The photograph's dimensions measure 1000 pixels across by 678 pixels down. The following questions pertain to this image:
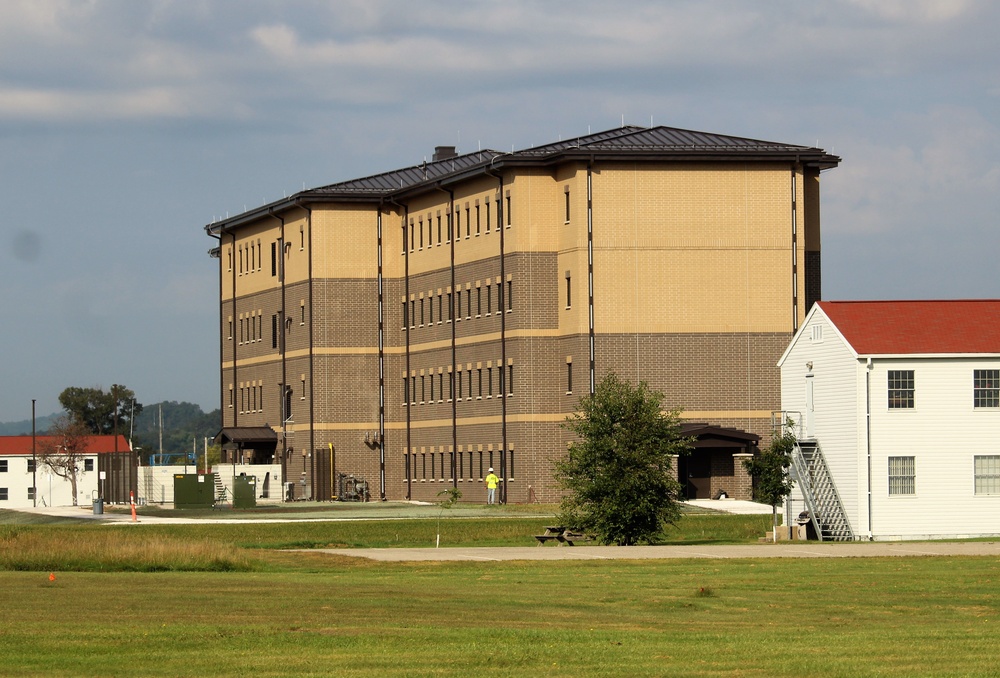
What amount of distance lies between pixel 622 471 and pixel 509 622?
24565 millimetres

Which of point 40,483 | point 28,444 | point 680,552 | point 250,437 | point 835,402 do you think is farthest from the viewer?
point 28,444

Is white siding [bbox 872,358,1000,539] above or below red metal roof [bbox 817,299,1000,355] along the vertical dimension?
below

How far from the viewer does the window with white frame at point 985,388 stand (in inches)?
2066

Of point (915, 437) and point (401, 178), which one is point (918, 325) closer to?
point (915, 437)

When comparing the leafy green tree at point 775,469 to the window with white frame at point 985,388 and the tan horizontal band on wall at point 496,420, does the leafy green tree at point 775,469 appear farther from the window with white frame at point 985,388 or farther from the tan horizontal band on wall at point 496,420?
the tan horizontal band on wall at point 496,420

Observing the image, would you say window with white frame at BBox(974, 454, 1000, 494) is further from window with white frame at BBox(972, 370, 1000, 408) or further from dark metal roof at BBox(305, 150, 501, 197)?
dark metal roof at BBox(305, 150, 501, 197)

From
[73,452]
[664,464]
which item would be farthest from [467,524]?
[73,452]

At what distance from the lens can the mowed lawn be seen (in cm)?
1920

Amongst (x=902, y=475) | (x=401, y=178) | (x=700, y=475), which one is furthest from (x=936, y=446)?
(x=401, y=178)

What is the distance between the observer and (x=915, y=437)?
5222 cm

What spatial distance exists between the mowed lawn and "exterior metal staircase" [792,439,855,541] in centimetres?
1790

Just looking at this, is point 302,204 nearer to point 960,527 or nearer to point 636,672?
point 960,527

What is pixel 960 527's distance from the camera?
51875 millimetres

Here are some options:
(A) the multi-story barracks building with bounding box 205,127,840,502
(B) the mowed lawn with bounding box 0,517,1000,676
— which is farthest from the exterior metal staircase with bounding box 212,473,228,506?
(B) the mowed lawn with bounding box 0,517,1000,676
